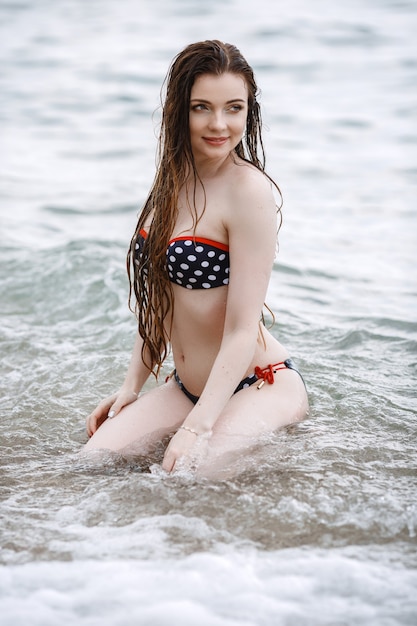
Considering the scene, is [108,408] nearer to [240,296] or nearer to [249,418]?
[249,418]

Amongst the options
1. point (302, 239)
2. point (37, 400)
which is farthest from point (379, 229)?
point (37, 400)

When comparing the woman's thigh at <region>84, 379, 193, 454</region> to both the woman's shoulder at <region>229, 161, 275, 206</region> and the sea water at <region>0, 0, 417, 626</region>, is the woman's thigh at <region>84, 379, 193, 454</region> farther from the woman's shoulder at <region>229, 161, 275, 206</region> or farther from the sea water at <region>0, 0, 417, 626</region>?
the woman's shoulder at <region>229, 161, 275, 206</region>

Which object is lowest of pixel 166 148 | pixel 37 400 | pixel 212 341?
pixel 37 400

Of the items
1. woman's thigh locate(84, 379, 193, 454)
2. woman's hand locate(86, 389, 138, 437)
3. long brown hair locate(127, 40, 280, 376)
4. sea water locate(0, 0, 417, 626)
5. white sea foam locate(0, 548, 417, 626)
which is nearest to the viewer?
white sea foam locate(0, 548, 417, 626)

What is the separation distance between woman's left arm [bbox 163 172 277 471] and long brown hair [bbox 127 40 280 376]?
0.22 metres

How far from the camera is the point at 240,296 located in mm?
3586

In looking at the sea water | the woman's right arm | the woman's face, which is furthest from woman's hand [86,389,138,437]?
the woman's face

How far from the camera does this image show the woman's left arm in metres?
3.57

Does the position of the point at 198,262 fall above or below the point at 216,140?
below

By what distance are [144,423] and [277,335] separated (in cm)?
225

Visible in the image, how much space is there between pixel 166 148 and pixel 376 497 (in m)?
1.71

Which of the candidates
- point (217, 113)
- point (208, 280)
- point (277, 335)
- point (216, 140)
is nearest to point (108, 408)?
point (208, 280)

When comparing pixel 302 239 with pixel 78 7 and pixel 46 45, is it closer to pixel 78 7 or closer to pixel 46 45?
pixel 46 45

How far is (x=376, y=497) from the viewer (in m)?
3.52
